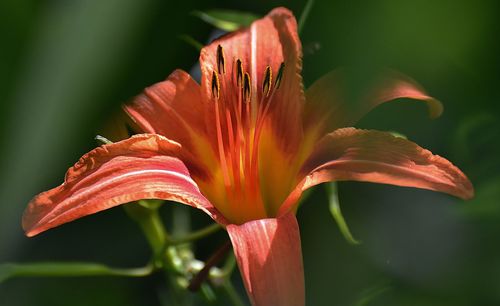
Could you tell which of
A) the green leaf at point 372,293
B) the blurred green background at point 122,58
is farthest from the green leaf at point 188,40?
the green leaf at point 372,293

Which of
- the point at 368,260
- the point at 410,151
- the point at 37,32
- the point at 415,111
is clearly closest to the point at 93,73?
the point at 37,32

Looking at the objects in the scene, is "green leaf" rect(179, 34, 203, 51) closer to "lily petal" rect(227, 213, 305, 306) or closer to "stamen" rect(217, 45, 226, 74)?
"lily petal" rect(227, 213, 305, 306)

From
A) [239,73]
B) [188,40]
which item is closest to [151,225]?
[239,73]

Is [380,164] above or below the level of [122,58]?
below

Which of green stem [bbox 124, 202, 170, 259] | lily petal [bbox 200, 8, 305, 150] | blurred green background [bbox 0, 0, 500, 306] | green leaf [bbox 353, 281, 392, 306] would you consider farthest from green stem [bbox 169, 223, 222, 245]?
blurred green background [bbox 0, 0, 500, 306]

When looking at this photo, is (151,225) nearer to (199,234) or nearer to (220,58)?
(199,234)

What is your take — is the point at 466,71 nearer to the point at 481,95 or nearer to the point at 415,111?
the point at 481,95
